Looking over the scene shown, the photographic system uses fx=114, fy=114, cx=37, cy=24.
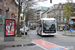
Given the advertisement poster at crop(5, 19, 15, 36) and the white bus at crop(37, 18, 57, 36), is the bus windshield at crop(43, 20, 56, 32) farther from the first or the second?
the advertisement poster at crop(5, 19, 15, 36)

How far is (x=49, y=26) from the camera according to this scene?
1947cm

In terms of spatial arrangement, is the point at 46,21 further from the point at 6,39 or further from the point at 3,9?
the point at 3,9

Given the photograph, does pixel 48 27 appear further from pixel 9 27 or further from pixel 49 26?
pixel 9 27

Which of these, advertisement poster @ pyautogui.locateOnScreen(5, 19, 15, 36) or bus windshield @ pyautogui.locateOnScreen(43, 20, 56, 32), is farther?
bus windshield @ pyautogui.locateOnScreen(43, 20, 56, 32)

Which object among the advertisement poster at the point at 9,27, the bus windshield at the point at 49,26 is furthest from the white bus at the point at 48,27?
the advertisement poster at the point at 9,27

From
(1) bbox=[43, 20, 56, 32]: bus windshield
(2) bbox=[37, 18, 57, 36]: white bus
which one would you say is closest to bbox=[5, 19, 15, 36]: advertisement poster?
(2) bbox=[37, 18, 57, 36]: white bus

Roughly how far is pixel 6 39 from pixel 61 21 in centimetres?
4969

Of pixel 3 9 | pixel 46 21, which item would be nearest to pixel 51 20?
pixel 46 21

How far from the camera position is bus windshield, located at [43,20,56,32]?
19269 millimetres

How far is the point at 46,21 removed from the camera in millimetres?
19641

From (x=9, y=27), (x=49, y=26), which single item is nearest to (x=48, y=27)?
(x=49, y=26)

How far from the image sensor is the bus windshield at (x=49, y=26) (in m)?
19.3

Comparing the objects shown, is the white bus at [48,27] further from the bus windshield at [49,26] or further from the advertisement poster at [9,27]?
the advertisement poster at [9,27]

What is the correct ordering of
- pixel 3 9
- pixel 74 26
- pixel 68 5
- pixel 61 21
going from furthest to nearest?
pixel 61 21
pixel 74 26
pixel 68 5
pixel 3 9
